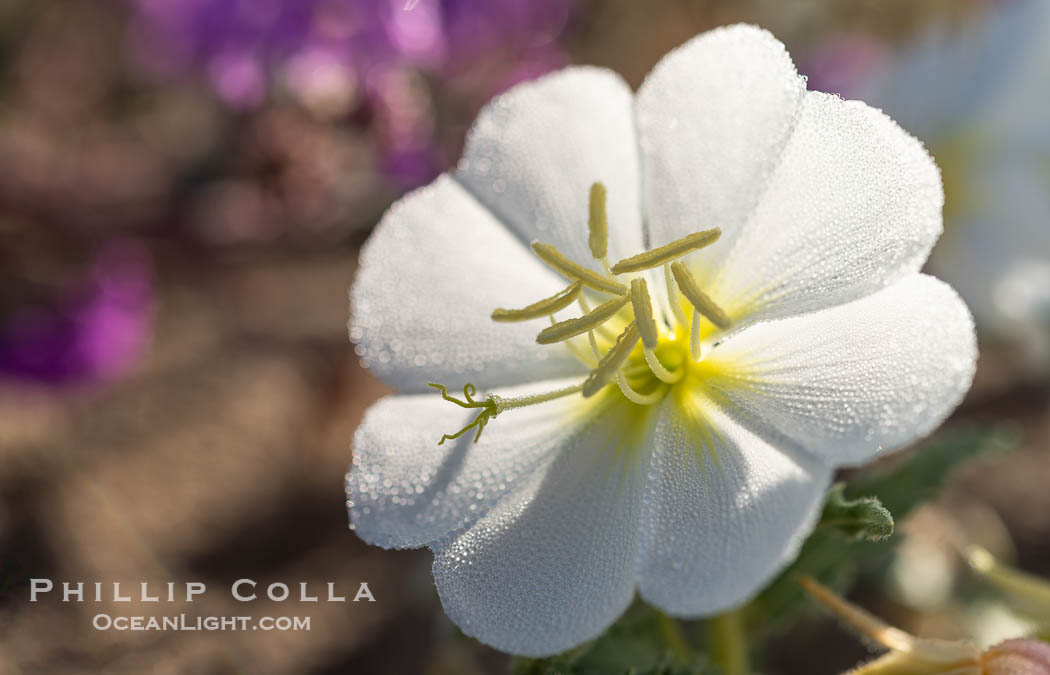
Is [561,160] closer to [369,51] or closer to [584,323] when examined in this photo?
[584,323]

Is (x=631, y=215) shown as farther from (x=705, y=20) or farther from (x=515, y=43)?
(x=705, y=20)

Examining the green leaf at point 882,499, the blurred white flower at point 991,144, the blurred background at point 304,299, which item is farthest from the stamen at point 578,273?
the blurred white flower at point 991,144

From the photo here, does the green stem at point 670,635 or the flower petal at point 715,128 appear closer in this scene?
the flower petal at point 715,128

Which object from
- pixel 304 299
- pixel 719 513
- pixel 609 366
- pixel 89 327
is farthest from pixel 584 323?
pixel 304 299

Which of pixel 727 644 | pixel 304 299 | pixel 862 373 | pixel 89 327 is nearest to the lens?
pixel 862 373

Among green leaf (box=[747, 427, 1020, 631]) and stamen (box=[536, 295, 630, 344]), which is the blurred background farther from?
stamen (box=[536, 295, 630, 344])

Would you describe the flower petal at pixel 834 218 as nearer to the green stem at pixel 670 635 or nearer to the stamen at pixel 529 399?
the stamen at pixel 529 399

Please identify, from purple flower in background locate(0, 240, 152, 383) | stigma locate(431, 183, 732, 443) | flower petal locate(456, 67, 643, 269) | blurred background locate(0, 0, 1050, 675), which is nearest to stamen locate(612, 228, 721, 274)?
stigma locate(431, 183, 732, 443)
